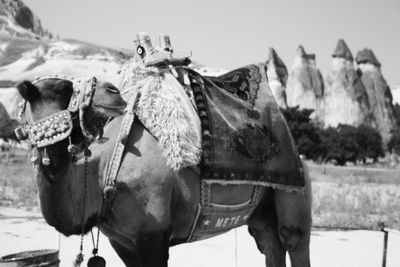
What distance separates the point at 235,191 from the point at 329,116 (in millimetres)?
Answer: 79390

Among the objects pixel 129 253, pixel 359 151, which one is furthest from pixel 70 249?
pixel 359 151

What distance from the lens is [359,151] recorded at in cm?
5991

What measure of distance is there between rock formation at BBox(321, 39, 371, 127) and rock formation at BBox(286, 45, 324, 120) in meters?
2.41

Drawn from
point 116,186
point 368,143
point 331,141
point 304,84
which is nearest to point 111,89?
point 116,186

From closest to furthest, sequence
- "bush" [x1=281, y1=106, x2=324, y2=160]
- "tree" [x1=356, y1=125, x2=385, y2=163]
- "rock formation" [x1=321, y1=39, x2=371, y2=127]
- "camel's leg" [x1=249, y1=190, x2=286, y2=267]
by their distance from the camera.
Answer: "camel's leg" [x1=249, y1=190, x2=286, y2=267], "bush" [x1=281, y1=106, x2=324, y2=160], "tree" [x1=356, y1=125, x2=385, y2=163], "rock formation" [x1=321, y1=39, x2=371, y2=127]

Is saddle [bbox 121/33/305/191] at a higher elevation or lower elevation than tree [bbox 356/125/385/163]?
higher

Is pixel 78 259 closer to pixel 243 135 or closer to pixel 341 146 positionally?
pixel 243 135

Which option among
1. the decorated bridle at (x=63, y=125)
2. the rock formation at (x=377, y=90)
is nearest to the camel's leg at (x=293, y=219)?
the decorated bridle at (x=63, y=125)

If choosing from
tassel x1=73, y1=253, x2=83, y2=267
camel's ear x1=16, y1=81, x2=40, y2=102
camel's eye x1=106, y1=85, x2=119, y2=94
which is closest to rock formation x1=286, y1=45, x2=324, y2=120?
tassel x1=73, y1=253, x2=83, y2=267

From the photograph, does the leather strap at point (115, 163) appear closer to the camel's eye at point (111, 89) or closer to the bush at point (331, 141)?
the camel's eye at point (111, 89)

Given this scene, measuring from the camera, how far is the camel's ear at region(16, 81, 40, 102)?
2.55m

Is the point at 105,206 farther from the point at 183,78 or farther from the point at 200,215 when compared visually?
the point at 183,78

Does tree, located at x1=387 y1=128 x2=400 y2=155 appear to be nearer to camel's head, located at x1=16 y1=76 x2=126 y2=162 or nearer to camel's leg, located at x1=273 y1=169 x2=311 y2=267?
camel's leg, located at x1=273 y1=169 x2=311 y2=267

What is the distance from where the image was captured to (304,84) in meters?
85.1
